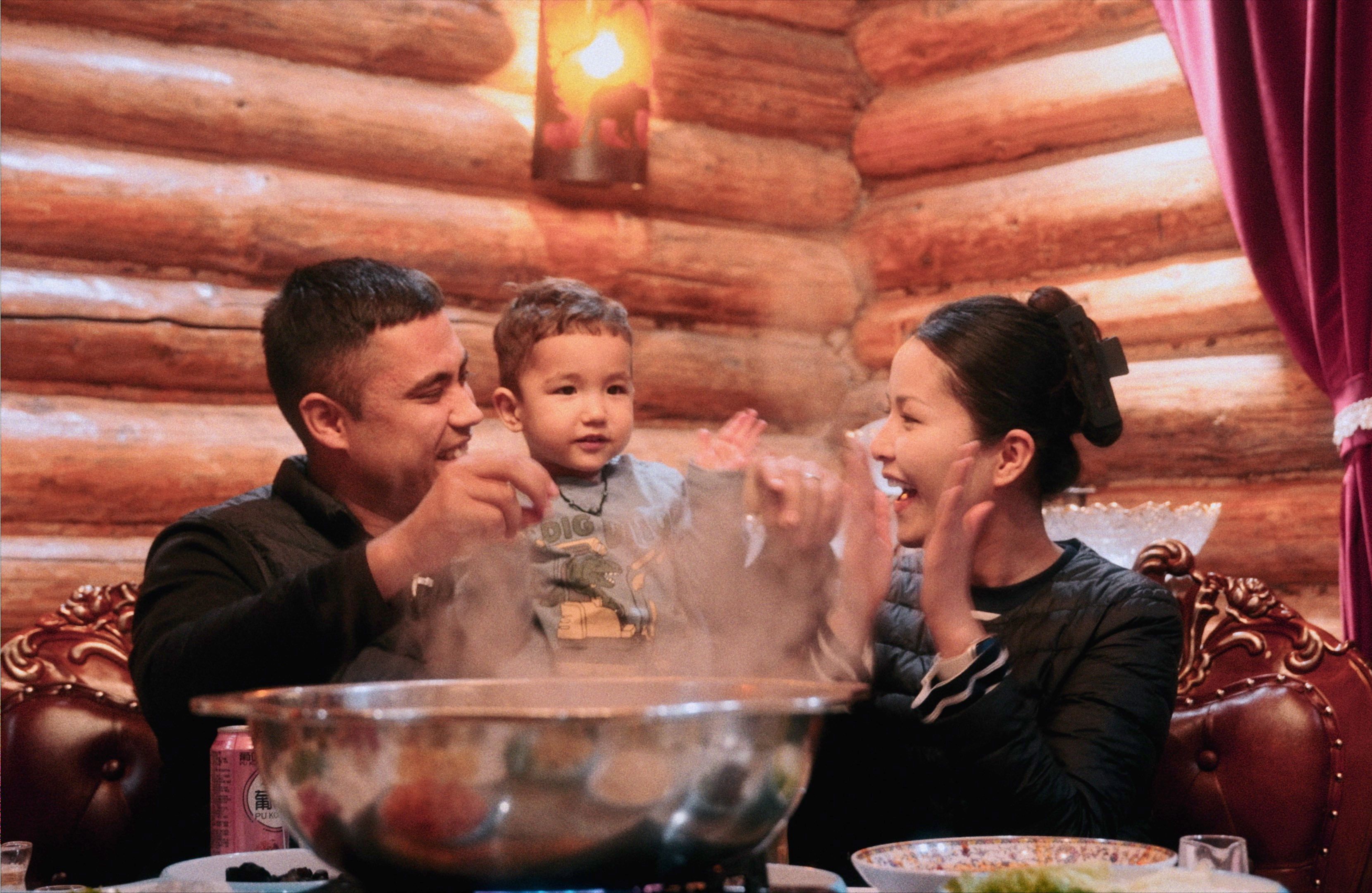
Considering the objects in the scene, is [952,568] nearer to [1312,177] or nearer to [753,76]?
[1312,177]

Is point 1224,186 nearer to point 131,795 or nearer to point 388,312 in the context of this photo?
point 388,312

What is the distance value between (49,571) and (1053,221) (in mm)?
3541

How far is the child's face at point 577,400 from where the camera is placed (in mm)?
3252

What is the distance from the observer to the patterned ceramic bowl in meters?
1.43

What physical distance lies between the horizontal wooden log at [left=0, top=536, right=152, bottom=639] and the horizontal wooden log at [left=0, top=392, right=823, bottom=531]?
74 mm

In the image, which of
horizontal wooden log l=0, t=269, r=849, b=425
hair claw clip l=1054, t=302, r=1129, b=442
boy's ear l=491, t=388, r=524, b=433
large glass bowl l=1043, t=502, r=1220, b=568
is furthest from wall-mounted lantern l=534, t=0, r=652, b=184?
hair claw clip l=1054, t=302, r=1129, b=442

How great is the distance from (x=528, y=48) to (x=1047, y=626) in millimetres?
3361

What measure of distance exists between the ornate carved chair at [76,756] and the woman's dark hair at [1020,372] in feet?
6.00

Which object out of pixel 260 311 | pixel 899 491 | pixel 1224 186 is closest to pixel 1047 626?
pixel 899 491

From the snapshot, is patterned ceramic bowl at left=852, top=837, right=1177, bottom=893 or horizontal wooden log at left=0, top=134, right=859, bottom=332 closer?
patterned ceramic bowl at left=852, top=837, right=1177, bottom=893

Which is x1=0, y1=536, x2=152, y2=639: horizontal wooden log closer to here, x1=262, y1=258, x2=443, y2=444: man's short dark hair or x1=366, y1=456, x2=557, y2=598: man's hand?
x1=262, y1=258, x2=443, y2=444: man's short dark hair

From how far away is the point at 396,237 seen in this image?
478 centimetres

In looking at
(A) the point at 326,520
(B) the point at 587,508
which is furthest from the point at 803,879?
(B) the point at 587,508

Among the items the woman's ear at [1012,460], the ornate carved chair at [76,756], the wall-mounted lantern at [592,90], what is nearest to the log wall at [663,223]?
the wall-mounted lantern at [592,90]
